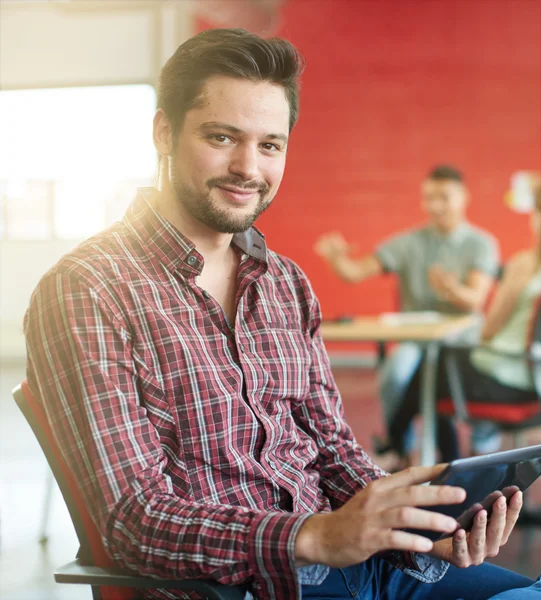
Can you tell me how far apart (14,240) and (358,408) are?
3.91m

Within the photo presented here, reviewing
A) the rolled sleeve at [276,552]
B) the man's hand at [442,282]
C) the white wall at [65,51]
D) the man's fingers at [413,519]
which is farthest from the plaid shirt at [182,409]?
the white wall at [65,51]

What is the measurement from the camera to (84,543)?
103 cm

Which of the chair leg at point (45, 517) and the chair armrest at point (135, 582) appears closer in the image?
the chair armrest at point (135, 582)

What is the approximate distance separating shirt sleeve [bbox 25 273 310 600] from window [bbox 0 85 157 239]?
6407 millimetres

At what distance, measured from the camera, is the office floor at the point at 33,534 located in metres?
2.44

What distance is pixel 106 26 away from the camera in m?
7.20

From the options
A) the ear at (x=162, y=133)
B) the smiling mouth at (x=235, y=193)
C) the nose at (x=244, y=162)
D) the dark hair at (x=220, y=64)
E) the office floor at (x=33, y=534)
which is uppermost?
the dark hair at (x=220, y=64)

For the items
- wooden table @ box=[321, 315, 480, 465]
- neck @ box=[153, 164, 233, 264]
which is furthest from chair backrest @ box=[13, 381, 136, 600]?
wooden table @ box=[321, 315, 480, 465]

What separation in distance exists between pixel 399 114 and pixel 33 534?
501cm

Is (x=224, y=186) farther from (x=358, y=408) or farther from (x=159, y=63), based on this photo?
(x=159, y=63)

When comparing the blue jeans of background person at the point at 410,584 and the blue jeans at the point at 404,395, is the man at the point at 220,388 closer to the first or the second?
the blue jeans of background person at the point at 410,584

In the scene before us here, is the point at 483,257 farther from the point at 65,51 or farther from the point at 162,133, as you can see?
the point at 65,51

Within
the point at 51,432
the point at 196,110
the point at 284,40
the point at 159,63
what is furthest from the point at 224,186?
the point at 159,63

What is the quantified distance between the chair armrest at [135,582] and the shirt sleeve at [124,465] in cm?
1
